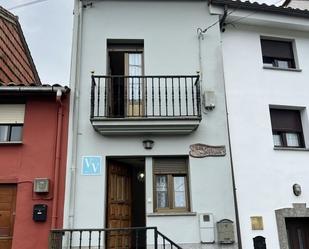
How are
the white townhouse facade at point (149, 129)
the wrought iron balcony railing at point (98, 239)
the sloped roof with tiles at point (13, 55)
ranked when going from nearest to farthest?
the wrought iron balcony railing at point (98, 239) → the white townhouse facade at point (149, 129) → the sloped roof with tiles at point (13, 55)

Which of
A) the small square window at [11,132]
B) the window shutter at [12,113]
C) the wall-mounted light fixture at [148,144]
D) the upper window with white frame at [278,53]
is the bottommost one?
the wall-mounted light fixture at [148,144]

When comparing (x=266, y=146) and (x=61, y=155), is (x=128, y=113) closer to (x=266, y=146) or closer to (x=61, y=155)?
(x=61, y=155)

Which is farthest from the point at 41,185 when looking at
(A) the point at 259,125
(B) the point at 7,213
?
(A) the point at 259,125

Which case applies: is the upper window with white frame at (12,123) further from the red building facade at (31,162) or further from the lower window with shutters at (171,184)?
the lower window with shutters at (171,184)

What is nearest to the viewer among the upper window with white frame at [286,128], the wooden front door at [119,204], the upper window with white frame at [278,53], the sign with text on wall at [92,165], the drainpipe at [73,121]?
the drainpipe at [73,121]

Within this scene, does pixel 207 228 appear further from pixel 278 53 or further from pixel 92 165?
pixel 278 53

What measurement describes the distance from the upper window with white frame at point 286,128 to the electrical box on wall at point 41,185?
5494 mm

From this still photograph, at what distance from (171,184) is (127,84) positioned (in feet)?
8.52

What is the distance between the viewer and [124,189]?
28.4 ft

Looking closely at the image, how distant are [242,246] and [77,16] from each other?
6.65 metres

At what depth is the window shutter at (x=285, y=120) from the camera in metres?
9.28

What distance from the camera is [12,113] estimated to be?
8406mm

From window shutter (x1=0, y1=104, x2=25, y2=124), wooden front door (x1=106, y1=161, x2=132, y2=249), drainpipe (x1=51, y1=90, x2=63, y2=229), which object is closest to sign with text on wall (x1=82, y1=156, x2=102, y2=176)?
wooden front door (x1=106, y1=161, x2=132, y2=249)

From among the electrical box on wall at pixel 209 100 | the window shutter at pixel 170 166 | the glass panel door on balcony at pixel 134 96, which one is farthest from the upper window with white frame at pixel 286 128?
the glass panel door on balcony at pixel 134 96
